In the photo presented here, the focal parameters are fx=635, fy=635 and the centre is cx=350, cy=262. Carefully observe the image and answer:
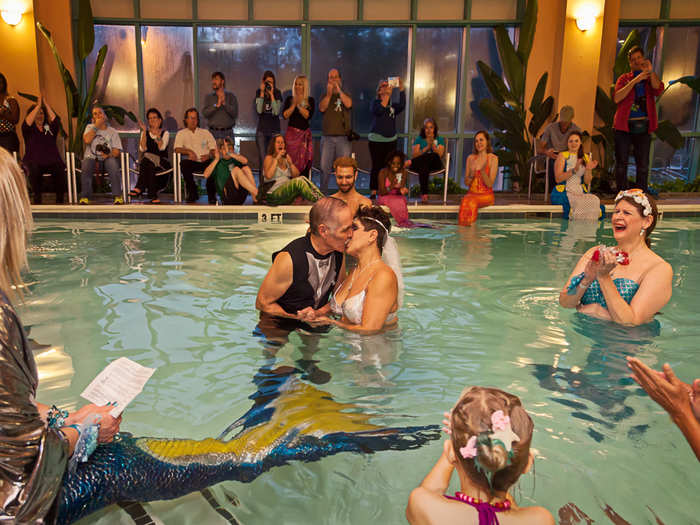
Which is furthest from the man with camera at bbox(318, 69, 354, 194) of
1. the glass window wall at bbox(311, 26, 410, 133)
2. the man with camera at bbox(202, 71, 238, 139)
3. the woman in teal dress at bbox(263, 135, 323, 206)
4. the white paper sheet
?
the white paper sheet

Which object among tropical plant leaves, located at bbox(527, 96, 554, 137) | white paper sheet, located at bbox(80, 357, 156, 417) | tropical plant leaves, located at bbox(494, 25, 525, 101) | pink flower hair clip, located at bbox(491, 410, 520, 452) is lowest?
white paper sheet, located at bbox(80, 357, 156, 417)

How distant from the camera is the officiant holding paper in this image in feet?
5.46

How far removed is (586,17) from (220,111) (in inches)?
294

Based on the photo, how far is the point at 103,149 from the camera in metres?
10.8

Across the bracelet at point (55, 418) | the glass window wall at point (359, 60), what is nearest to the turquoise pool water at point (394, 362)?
the bracelet at point (55, 418)

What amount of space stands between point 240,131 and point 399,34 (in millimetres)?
4015

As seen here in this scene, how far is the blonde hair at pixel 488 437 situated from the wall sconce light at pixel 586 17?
12.8m

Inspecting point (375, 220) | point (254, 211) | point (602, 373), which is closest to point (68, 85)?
point (254, 211)

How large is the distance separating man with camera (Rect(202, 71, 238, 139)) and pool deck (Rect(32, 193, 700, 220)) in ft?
5.02

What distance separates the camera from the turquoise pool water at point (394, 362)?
2814mm

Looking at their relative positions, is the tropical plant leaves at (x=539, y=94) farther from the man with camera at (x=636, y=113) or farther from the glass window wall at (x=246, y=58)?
the glass window wall at (x=246, y=58)

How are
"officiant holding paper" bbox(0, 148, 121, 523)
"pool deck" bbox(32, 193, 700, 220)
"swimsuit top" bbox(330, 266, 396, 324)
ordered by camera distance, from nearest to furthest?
1. "officiant holding paper" bbox(0, 148, 121, 523)
2. "swimsuit top" bbox(330, 266, 396, 324)
3. "pool deck" bbox(32, 193, 700, 220)

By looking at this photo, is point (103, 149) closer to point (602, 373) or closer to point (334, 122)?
point (334, 122)

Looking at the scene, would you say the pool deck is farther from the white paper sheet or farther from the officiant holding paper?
the officiant holding paper
